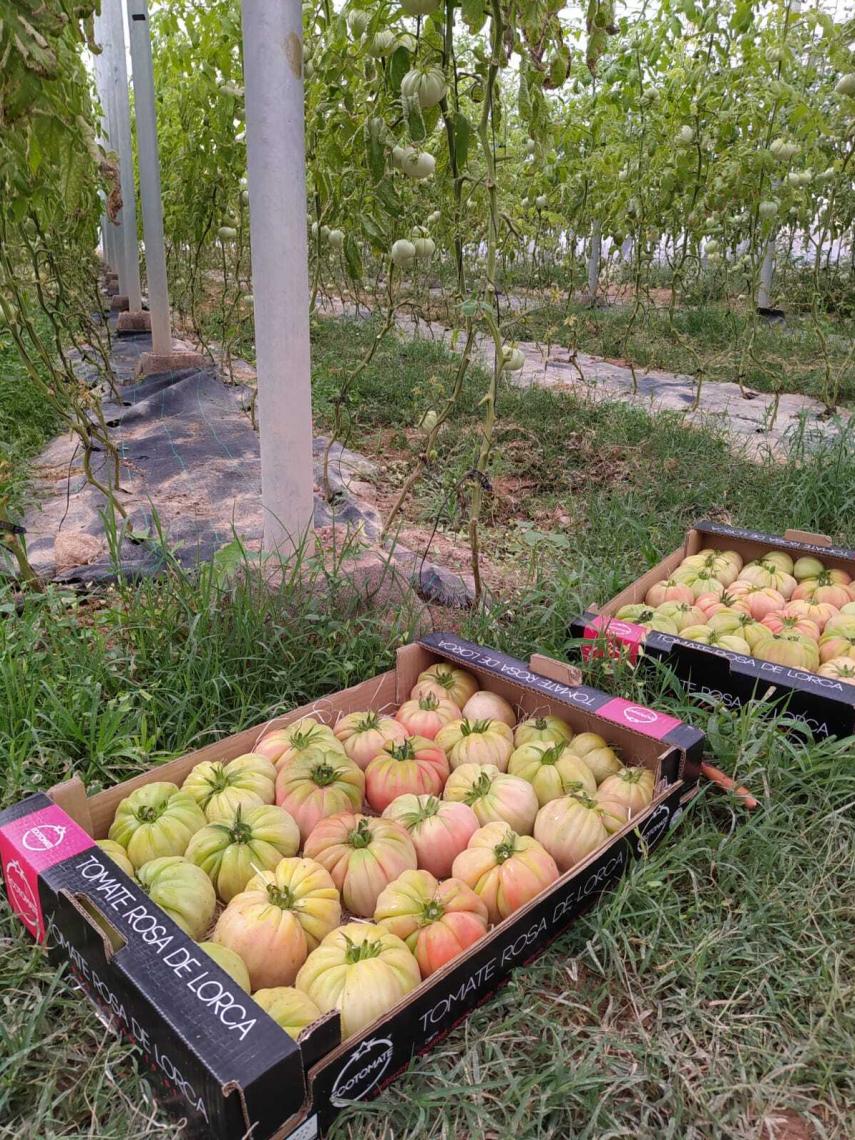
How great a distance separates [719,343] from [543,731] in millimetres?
6928

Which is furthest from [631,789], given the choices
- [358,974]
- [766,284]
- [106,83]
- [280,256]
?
[766,284]

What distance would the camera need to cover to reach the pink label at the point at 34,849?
4.11ft

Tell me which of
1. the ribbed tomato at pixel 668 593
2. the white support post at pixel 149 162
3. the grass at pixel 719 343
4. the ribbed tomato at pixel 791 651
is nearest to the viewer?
the ribbed tomato at pixel 791 651

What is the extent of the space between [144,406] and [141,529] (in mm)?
1790

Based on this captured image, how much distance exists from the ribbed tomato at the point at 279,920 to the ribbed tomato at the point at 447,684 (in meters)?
0.62

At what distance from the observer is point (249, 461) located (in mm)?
3855

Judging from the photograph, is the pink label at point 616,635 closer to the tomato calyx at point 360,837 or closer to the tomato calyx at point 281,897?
the tomato calyx at point 360,837

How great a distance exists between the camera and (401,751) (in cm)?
163

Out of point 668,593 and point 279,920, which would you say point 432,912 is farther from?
point 668,593

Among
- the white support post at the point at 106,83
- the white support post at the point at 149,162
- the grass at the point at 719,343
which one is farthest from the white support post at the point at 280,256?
the white support post at the point at 106,83

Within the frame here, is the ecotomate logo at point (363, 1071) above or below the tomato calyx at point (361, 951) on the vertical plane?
below

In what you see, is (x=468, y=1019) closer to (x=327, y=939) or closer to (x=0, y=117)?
(x=327, y=939)

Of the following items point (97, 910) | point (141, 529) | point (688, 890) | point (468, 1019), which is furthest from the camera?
point (141, 529)

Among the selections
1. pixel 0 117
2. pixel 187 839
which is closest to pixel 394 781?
pixel 187 839
